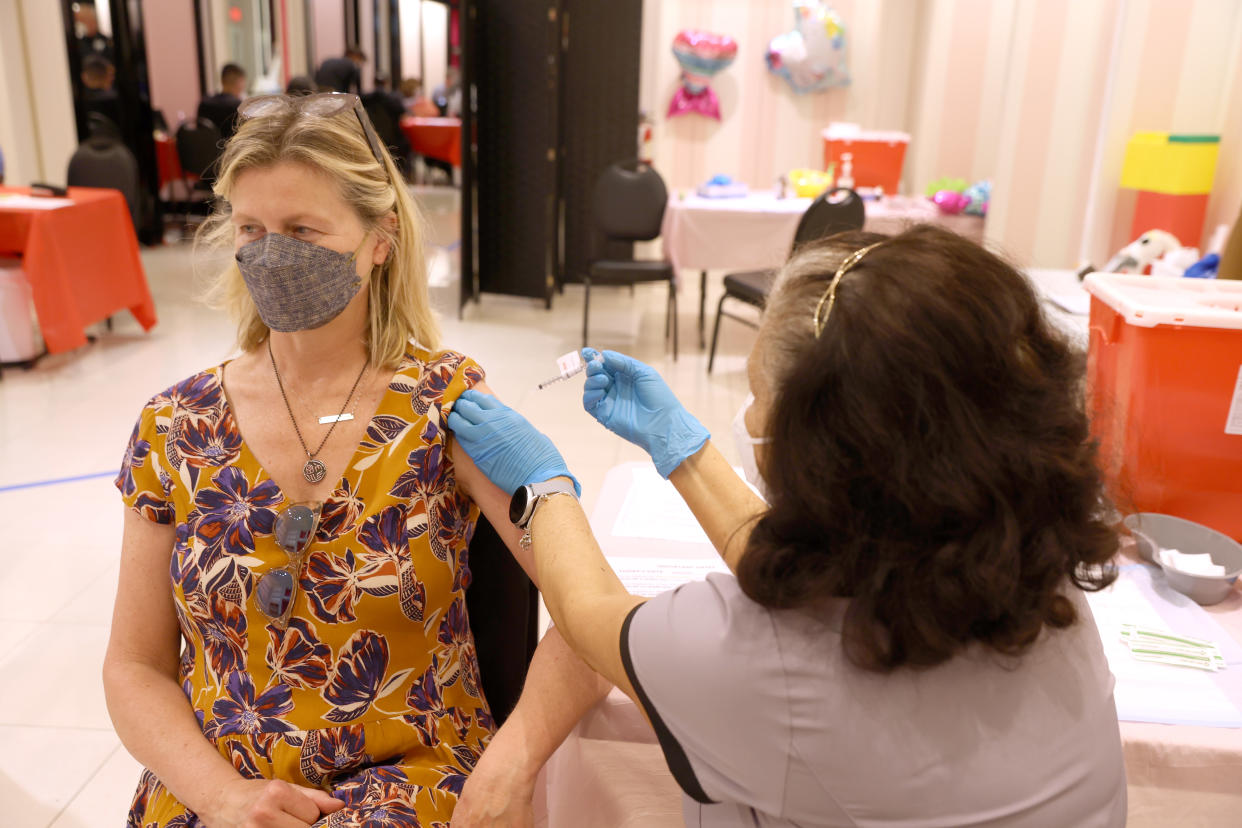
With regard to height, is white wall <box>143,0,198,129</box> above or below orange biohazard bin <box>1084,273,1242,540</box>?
above

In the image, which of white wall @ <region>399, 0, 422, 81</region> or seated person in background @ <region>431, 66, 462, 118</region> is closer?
seated person in background @ <region>431, 66, 462, 118</region>

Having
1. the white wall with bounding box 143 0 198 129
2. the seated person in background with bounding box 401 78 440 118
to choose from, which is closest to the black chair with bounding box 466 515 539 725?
the white wall with bounding box 143 0 198 129

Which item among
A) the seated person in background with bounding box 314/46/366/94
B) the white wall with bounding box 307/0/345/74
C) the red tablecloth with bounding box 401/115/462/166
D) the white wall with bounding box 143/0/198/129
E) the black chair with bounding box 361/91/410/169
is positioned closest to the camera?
the white wall with bounding box 143/0/198/129

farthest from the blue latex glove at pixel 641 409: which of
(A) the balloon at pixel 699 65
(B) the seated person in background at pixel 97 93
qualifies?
(B) the seated person in background at pixel 97 93

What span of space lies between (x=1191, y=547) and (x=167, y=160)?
8.80m

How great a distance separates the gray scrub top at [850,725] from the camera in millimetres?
→ 784

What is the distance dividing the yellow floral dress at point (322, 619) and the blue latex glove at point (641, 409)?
0.27 meters

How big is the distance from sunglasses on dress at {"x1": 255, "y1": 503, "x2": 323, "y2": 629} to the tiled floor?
58cm

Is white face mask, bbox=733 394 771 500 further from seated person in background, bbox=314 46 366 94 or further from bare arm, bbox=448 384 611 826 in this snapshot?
seated person in background, bbox=314 46 366 94

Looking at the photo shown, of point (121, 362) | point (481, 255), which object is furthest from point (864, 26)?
point (121, 362)

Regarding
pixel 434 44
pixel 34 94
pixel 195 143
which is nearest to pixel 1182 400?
pixel 34 94

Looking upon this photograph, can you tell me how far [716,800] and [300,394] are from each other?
0.81 meters

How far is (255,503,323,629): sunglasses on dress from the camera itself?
1184mm

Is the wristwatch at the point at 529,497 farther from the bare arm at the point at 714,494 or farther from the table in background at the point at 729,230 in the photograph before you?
the table in background at the point at 729,230
